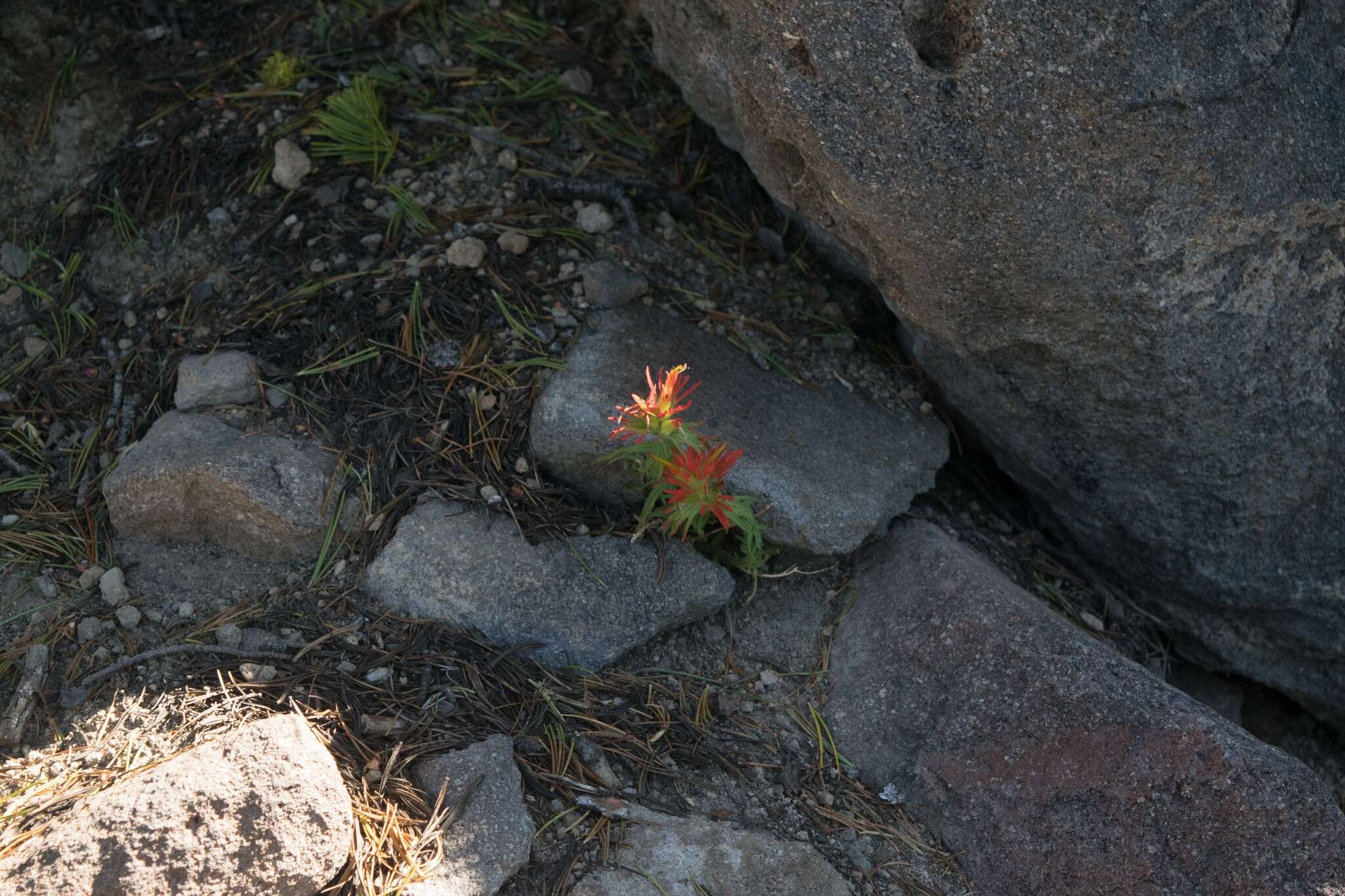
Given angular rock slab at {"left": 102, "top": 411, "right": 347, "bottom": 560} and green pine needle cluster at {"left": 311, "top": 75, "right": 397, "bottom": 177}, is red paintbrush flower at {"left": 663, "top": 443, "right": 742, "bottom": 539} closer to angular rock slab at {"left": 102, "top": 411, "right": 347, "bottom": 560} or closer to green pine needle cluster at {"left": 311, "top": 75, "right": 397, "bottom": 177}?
angular rock slab at {"left": 102, "top": 411, "right": 347, "bottom": 560}

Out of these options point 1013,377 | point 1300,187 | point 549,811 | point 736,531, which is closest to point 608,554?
point 736,531

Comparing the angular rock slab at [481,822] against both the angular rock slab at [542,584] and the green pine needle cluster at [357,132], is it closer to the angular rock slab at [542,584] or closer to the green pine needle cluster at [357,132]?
the angular rock slab at [542,584]


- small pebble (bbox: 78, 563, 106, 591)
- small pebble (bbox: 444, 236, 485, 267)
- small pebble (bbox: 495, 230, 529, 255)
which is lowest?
small pebble (bbox: 78, 563, 106, 591)

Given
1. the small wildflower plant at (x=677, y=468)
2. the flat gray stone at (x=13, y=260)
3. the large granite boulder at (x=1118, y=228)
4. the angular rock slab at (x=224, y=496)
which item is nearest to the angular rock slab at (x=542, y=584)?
the small wildflower plant at (x=677, y=468)

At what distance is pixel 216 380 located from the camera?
2654mm

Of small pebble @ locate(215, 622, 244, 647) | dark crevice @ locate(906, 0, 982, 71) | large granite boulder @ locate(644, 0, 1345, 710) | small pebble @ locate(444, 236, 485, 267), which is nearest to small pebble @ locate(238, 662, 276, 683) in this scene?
small pebble @ locate(215, 622, 244, 647)

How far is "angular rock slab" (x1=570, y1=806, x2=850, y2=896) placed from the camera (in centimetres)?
194

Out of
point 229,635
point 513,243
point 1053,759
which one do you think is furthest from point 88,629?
point 1053,759

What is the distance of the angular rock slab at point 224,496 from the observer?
95.0 inches

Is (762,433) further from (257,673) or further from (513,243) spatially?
(257,673)

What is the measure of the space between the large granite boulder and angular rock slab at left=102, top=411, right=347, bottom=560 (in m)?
1.38

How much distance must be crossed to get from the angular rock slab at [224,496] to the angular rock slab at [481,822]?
692 mm

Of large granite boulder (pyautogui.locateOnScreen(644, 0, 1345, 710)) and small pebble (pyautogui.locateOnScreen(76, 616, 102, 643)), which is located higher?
large granite boulder (pyautogui.locateOnScreen(644, 0, 1345, 710))

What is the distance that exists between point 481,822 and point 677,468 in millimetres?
806
